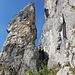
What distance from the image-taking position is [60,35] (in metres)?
106

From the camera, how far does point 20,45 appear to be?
114 metres

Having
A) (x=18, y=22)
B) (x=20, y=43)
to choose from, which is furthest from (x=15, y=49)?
(x=18, y=22)

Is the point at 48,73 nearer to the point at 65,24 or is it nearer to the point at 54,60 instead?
the point at 54,60

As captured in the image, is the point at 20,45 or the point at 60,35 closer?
the point at 60,35

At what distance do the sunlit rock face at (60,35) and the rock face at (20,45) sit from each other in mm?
6198

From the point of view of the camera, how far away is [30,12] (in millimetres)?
Answer: 129625

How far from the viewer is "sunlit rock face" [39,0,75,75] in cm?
9307

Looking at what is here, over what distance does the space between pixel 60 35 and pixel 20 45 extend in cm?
1801

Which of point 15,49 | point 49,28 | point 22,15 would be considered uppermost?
point 22,15

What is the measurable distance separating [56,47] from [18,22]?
2747 centimetres

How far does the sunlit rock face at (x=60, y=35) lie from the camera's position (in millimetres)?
93075

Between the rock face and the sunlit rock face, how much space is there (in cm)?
620

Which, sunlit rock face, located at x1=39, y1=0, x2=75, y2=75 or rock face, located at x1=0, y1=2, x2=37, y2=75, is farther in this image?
rock face, located at x1=0, y1=2, x2=37, y2=75

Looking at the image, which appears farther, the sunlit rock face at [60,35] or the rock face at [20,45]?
the rock face at [20,45]
